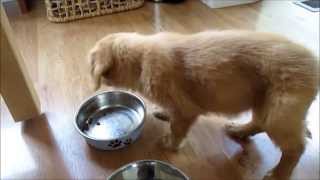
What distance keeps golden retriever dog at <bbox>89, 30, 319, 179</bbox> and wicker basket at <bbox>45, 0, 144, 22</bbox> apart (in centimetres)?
144

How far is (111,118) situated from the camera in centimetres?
156

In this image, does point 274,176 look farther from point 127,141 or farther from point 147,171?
point 127,141

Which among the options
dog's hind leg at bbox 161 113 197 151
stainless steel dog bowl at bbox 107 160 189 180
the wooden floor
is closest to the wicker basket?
the wooden floor

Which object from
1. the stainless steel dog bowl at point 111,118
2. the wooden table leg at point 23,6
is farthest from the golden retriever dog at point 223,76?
the wooden table leg at point 23,6

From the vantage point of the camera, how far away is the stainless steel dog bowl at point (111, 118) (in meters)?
1.41

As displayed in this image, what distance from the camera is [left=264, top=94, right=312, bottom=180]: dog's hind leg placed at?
3.35 ft

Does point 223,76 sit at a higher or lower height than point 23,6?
higher

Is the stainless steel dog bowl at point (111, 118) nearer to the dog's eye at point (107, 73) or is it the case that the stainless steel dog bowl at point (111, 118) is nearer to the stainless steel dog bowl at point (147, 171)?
the stainless steel dog bowl at point (147, 171)

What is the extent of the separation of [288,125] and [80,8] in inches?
79.3

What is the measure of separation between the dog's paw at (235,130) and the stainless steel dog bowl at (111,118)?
1.35ft

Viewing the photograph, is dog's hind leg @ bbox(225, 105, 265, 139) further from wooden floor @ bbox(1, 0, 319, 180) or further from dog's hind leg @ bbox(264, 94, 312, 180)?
dog's hind leg @ bbox(264, 94, 312, 180)

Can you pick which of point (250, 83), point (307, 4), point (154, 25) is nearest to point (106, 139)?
point (250, 83)

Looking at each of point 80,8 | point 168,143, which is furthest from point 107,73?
point 80,8

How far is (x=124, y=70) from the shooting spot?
4.08 feet
